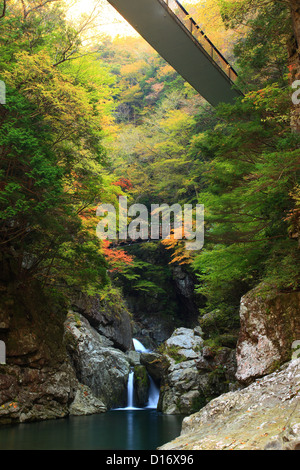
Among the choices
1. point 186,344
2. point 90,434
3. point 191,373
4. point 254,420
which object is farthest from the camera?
point 186,344

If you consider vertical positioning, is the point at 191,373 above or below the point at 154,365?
above

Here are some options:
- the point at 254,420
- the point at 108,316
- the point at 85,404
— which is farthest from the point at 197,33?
the point at 108,316

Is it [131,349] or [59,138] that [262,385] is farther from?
[131,349]

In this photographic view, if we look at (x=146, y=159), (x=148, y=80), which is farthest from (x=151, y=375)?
(x=148, y=80)

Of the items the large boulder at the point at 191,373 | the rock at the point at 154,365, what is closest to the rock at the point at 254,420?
the large boulder at the point at 191,373

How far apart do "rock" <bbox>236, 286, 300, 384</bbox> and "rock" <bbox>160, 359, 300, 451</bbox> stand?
0.96m

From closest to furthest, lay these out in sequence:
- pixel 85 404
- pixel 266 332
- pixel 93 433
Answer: pixel 266 332
pixel 93 433
pixel 85 404

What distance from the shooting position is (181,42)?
9.11m

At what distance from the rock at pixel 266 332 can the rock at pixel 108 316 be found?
8053 mm

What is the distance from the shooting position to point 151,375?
14344 mm

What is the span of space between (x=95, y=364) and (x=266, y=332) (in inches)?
286

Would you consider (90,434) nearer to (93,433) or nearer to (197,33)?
(93,433)

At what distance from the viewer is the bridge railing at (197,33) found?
8482mm
